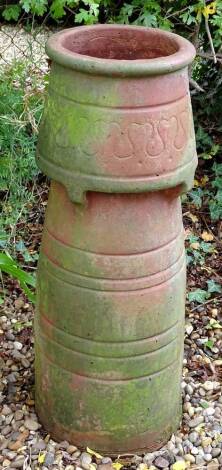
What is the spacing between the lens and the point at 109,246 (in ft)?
7.53

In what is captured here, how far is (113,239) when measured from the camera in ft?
7.50

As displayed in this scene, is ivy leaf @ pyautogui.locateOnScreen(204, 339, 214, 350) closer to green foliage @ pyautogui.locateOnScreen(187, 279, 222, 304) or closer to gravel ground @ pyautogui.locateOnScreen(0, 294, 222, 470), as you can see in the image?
gravel ground @ pyautogui.locateOnScreen(0, 294, 222, 470)

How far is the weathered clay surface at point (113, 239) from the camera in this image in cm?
Answer: 212

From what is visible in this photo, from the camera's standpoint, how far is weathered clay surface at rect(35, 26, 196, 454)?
212 centimetres

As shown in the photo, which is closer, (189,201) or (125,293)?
(125,293)

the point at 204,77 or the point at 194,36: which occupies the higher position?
the point at 194,36

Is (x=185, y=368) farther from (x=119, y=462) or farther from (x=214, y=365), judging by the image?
(x=119, y=462)

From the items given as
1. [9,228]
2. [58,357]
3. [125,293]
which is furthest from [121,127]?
[9,228]

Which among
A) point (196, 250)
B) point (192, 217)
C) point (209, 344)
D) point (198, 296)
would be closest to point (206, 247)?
point (196, 250)

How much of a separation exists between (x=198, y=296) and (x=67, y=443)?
113 cm

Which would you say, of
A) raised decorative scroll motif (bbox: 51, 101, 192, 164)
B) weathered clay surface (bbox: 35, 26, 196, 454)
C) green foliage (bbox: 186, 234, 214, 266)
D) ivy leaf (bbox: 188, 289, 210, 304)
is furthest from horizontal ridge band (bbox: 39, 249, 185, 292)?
green foliage (bbox: 186, 234, 214, 266)

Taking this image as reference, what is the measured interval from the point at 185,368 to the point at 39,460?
0.82 meters

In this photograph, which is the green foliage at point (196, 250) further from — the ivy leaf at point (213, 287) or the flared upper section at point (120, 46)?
the flared upper section at point (120, 46)

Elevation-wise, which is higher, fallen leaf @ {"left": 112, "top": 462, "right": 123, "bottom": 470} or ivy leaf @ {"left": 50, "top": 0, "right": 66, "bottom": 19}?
ivy leaf @ {"left": 50, "top": 0, "right": 66, "bottom": 19}
